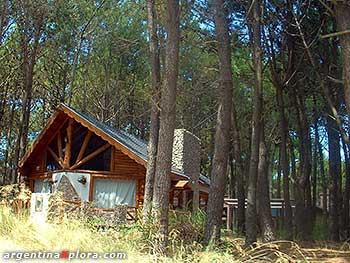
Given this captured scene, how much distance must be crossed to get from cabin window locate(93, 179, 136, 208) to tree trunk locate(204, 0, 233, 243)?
7227mm

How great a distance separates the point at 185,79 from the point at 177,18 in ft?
39.7

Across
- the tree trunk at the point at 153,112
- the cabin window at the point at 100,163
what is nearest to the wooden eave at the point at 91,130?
the cabin window at the point at 100,163

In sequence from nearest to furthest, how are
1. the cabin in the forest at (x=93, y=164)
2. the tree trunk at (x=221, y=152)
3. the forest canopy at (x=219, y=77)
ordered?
the tree trunk at (x=221, y=152)
the forest canopy at (x=219, y=77)
the cabin in the forest at (x=93, y=164)

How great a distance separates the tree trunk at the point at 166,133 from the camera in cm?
756

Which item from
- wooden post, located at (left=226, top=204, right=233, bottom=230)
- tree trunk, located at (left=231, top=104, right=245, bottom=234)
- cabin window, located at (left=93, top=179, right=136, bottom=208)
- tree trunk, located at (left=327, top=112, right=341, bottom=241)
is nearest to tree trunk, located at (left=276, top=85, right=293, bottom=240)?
tree trunk, located at (left=327, top=112, right=341, bottom=241)

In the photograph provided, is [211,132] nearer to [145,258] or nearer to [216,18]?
[216,18]

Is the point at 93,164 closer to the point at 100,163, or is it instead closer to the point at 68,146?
the point at 100,163

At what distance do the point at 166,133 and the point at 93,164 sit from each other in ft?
29.8

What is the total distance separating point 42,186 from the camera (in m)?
18.2

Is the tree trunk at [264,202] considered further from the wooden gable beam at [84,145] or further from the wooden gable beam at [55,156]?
the wooden gable beam at [55,156]

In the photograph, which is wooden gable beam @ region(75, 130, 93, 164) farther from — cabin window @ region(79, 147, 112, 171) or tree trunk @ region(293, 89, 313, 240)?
tree trunk @ region(293, 89, 313, 240)

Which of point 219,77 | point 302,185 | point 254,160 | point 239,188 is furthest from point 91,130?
point 254,160

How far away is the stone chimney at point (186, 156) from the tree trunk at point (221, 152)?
846cm

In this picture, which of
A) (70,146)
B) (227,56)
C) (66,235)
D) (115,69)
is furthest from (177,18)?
(115,69)
